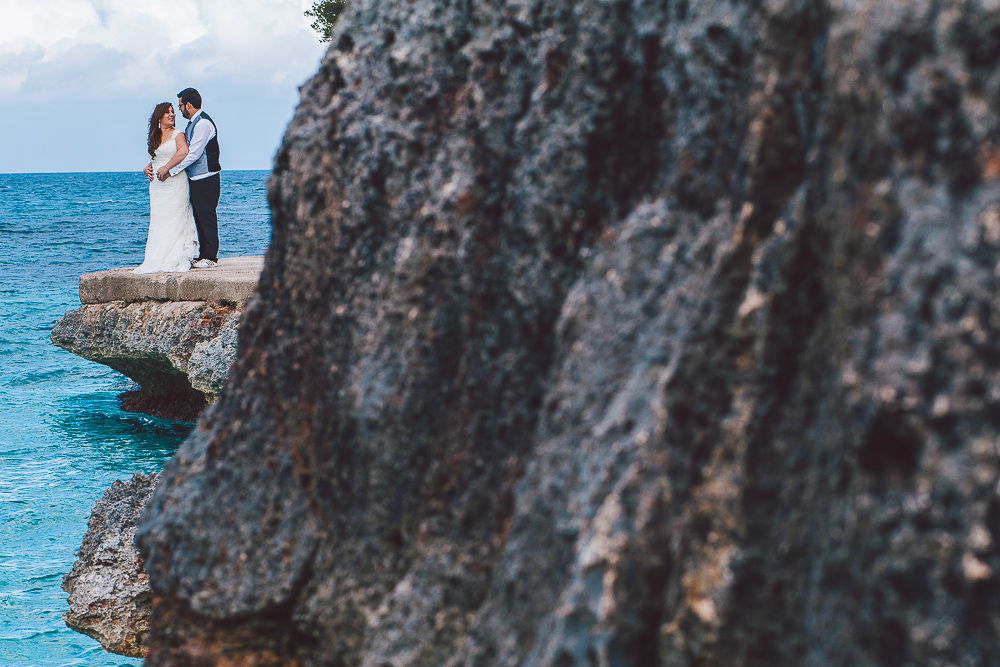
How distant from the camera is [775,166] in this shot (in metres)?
1.31

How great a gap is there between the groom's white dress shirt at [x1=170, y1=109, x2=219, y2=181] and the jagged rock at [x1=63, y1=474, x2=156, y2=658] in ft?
13.9

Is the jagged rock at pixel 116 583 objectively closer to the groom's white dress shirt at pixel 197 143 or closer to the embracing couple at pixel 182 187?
the embracing couple at pixel 182 187

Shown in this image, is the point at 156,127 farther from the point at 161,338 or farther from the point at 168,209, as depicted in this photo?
the point at 161,338

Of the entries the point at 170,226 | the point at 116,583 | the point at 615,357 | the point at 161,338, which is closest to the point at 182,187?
the point at 170,226

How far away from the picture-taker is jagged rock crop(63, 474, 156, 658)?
4.04m

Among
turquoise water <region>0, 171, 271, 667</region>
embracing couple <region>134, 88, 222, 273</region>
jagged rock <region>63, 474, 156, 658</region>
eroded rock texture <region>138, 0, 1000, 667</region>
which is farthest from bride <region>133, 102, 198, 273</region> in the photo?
eroded rock texture <region>138, 0, 1000, 667</region>

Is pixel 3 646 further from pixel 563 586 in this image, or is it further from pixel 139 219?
pixel 139 219

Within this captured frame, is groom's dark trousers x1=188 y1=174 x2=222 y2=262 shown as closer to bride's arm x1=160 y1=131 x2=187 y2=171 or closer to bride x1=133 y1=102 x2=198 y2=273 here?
bride x1=133 y1=102 x2=198 y2=273

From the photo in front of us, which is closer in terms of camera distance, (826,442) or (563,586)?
(826,442)

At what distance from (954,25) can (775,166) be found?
12.5 inches

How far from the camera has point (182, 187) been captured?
7996mm

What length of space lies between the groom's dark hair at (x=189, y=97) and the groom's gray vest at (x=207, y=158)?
0.52ft

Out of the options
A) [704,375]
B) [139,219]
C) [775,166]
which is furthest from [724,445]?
[139,219]

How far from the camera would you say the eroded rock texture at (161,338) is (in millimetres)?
6934
